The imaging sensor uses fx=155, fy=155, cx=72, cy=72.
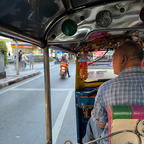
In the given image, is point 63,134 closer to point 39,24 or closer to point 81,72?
point 81,72

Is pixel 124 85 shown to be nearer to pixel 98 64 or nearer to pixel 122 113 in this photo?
pixel 122 113

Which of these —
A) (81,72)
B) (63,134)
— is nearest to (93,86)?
(81,72)

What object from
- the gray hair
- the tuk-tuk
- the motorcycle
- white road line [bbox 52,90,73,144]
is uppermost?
the tuk-tuk

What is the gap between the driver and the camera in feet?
4.04

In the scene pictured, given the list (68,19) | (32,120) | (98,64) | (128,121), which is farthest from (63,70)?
(128,121)

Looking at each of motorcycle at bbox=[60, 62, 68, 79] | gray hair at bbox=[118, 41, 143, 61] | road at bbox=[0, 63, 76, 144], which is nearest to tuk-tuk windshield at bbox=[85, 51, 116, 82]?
road at bbox=[0, 63, 76, 144]

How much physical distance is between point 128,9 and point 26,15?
2.74 ft

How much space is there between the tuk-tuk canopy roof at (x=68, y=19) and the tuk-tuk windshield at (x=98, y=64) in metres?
1.53

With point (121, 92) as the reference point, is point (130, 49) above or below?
above

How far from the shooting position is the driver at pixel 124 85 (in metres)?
1.23

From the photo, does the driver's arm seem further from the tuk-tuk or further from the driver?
the tuk-tuk

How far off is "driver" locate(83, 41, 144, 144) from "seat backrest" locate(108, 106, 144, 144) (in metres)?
0.21

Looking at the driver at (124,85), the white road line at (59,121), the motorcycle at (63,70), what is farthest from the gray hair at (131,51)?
the motorcycle at (63,70)

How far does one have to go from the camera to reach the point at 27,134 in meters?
3.24
